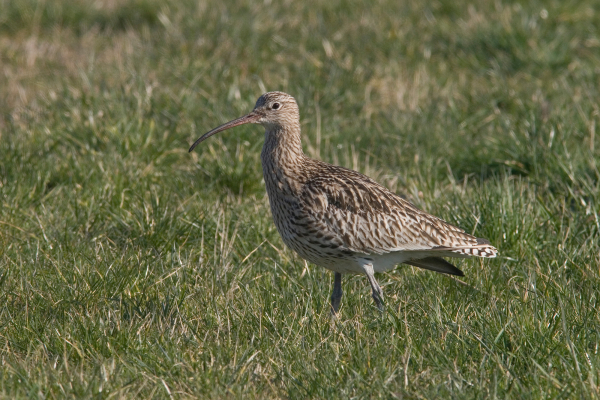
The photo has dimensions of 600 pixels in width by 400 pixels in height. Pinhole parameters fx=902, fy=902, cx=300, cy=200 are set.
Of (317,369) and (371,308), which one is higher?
(317,369)

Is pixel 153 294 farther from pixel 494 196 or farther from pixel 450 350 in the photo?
pixel 494 196

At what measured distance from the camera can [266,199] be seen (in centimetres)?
718

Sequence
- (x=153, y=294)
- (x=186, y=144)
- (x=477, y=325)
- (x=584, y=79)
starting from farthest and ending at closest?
(x=584, y=79)
(x=186, y=144)
(x=153, y=294)
(x=477, y=325)

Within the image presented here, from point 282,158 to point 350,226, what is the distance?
69 cm

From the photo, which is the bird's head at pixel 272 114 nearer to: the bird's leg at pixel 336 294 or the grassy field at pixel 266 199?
the grassy field at pixel 266 199

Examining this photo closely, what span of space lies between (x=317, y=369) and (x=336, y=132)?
155 inches

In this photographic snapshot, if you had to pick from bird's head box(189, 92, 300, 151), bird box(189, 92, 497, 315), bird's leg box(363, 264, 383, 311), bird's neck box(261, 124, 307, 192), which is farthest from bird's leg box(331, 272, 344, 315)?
bird's head box(189, 92, 300, 151)

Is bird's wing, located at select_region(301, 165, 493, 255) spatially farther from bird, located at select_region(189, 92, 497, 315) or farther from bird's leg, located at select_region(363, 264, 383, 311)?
bird's leg, located at select_region(363, 264, 383, 311)

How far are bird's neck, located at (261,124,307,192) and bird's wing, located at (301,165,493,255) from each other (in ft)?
0.47

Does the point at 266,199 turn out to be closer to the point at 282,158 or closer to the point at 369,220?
the point at 282,158

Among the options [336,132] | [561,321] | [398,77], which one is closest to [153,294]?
[561,321]

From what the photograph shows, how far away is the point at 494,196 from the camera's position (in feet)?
20.8

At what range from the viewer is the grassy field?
4477 millimetres

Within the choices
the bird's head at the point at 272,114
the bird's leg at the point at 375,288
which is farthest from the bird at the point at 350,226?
the bird's head at the point at 272,114
